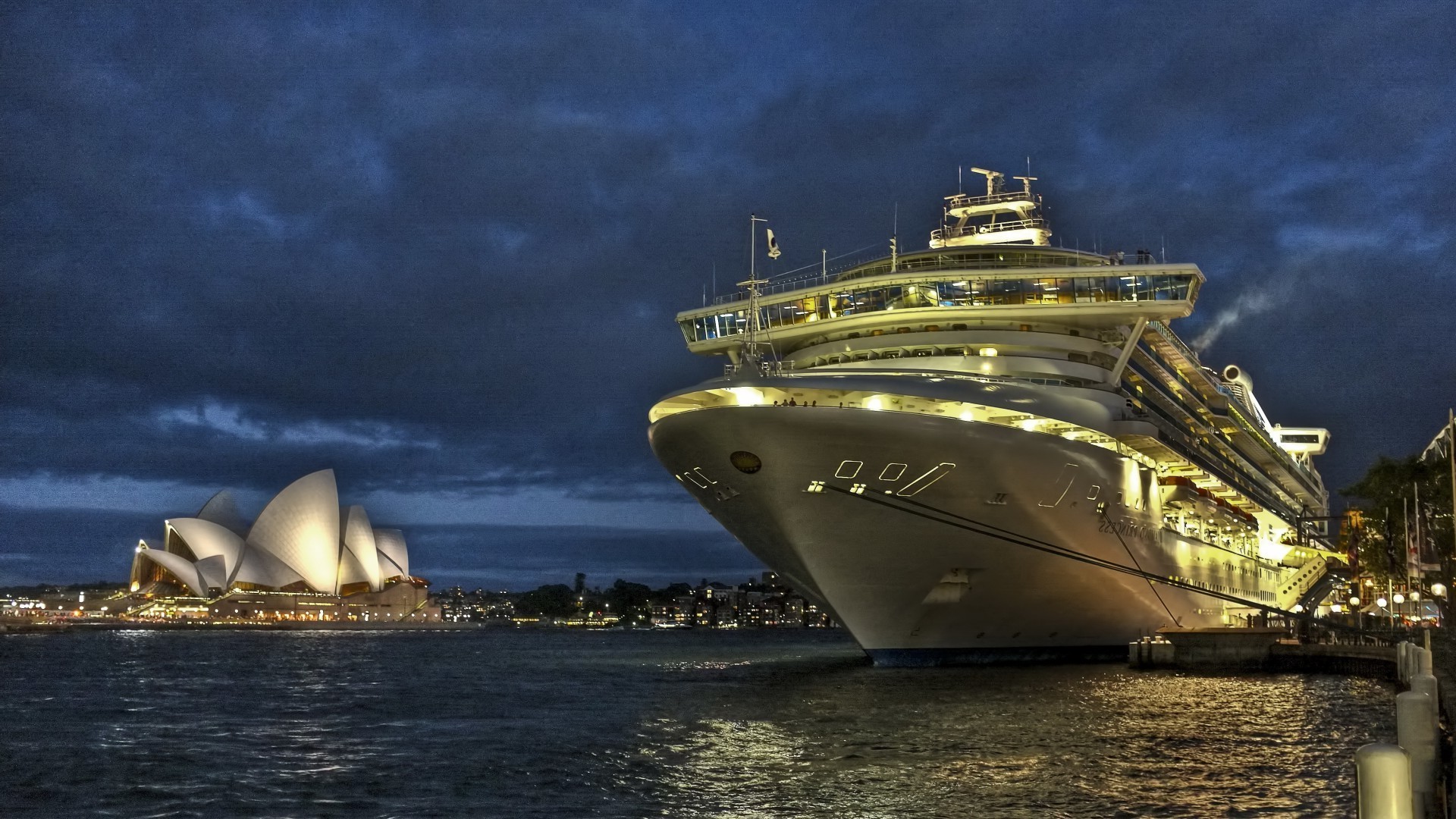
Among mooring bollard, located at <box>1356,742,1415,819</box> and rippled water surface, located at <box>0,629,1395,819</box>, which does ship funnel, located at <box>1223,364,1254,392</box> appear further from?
mooring bollard, located at <box>1356,742,1415,819</box>

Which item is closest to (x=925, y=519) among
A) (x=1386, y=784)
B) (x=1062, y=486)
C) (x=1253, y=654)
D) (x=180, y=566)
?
(x=1062, y=486)

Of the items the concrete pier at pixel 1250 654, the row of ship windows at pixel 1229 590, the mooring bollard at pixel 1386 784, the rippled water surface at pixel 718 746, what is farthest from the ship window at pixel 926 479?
the mooring bollard at pixel 1386 784

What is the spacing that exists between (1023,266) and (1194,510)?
11.8 m

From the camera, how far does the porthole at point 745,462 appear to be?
93.6ft

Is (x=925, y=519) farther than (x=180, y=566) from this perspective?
No

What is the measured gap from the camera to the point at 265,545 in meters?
116

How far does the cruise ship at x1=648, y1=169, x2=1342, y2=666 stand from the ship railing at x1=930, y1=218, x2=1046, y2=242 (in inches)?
263

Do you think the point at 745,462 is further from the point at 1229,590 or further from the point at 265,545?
the point at 265,545

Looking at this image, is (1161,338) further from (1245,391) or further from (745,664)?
(1245,391)

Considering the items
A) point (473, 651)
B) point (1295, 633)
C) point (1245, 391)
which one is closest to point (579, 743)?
point (1295, 633)

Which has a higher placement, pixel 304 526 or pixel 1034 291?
pixel 1034 291

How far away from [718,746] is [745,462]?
29.7 feet

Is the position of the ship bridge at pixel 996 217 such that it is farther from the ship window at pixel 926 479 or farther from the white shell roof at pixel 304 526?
the white shell roof at pixel 304 526

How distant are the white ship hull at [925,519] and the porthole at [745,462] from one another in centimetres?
14
